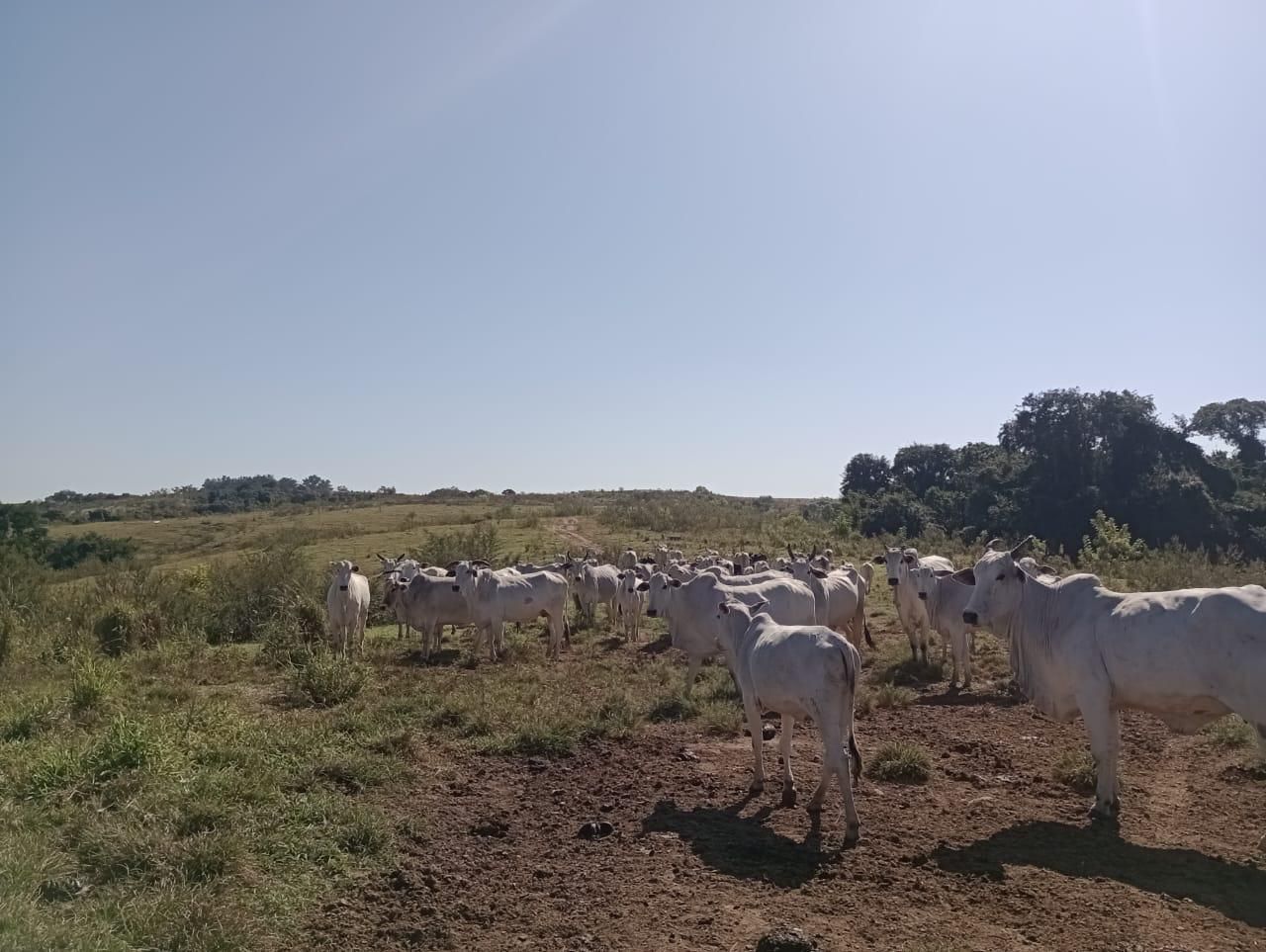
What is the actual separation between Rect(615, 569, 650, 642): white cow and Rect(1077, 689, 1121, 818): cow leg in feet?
37.1

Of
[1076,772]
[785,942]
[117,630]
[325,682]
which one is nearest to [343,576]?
[325,682]

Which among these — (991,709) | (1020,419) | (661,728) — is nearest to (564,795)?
(661,728)

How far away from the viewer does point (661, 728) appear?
1085 cm

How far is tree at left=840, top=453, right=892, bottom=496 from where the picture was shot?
6019 centimetres

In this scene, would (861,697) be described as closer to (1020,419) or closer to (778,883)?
(778,883)

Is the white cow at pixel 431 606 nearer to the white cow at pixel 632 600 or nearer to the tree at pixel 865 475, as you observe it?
the white cow at pixel 632 600

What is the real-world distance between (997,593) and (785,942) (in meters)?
4.79

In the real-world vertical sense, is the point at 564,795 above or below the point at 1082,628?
below

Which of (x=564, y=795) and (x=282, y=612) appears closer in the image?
(x=564, y=795)

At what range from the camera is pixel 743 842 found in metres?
7.12

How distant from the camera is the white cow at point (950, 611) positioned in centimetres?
1284

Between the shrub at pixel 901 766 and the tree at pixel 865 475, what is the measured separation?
5171 cm

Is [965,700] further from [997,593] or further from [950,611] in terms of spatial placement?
[997,593]

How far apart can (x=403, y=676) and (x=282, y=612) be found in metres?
5.49
